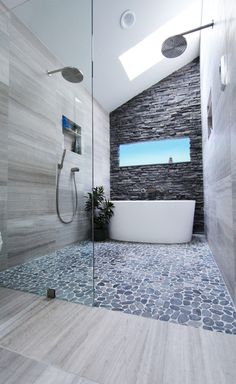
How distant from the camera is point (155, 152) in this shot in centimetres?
382

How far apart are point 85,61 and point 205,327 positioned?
8.14ft

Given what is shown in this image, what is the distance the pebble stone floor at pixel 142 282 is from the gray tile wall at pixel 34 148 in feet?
0.80

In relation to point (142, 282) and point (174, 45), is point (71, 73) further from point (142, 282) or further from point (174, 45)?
point (142, 282)

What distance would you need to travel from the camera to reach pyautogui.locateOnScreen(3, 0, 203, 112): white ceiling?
204cm

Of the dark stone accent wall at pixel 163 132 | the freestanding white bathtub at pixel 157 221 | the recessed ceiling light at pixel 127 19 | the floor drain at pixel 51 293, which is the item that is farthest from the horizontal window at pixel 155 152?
the floor drain at pixel 51 293

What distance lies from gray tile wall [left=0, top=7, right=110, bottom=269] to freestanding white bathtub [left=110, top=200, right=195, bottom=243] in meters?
0.77

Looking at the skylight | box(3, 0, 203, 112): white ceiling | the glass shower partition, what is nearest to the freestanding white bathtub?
the glass shower partition

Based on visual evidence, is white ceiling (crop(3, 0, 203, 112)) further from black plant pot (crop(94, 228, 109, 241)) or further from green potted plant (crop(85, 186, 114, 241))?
black plant pot (crop(94, 228, 109, 241))

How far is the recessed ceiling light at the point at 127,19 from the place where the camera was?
2.41m

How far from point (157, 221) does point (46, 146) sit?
1.78m

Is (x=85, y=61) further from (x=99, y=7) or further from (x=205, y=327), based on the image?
(x=205, y=327)

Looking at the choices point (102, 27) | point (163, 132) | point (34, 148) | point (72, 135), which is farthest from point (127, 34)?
point (34, 148)

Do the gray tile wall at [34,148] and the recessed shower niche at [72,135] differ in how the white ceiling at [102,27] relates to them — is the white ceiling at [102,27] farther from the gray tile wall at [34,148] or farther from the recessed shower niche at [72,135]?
the recessed shower niche at [72,135]

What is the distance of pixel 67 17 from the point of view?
212cm
